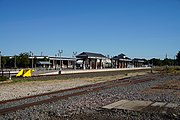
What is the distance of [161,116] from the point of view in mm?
8414

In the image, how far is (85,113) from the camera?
9.17 m

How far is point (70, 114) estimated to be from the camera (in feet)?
29.2

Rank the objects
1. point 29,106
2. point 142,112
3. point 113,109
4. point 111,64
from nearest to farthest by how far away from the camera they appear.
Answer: point 142,112
point 113,109
point 29,106
point 111,64

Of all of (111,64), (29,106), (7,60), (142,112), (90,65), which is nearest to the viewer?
(142,112)

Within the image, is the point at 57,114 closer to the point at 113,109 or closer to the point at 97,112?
the point at 97,112

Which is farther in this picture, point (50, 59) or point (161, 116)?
point (50, 59)

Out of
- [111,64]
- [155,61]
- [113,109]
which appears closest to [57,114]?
[113,109]

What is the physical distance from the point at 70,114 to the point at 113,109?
177cm

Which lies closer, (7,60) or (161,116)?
(161,116)

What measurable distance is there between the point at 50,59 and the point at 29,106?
324ft

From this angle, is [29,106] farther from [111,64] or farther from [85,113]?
[111,64]

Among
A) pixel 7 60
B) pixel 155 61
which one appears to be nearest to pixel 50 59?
pixel 7 60

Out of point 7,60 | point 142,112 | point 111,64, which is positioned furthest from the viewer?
point 111,64

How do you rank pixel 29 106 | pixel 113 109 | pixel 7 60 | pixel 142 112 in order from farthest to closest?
pixel 7 60 < pixel 29 106 < pixel 113 109 < pixel 142 112
